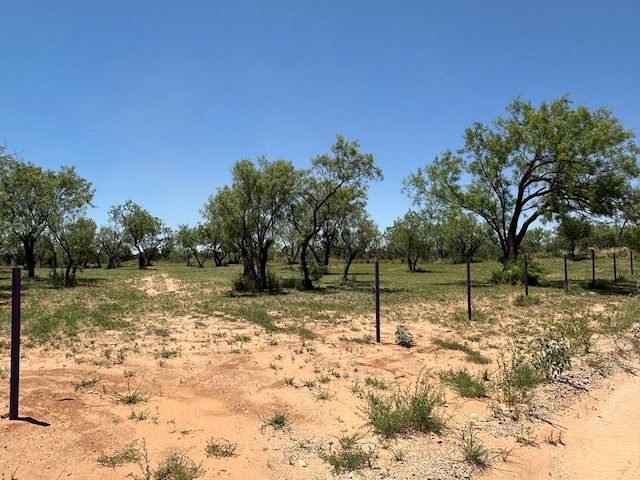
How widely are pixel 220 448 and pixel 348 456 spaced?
1.31m

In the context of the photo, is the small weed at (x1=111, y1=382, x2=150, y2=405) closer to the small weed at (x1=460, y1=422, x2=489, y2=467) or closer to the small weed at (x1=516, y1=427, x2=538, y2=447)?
the small weed at (x1=460, y1=422, x2=489, y2=467)

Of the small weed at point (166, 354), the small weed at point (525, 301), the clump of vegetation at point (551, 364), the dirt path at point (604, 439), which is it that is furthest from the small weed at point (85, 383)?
the small weed at point (525, 301)

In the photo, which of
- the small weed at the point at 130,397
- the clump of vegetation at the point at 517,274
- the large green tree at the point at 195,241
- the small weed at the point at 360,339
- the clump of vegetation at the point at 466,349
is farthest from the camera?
the large green tree at the point at 195,241

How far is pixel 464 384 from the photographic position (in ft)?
20.9

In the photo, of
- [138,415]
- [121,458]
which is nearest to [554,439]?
[121,458]

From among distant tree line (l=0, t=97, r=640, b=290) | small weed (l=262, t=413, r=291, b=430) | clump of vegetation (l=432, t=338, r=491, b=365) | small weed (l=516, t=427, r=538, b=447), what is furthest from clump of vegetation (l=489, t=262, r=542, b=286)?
small weed (l=262, t=413, r=291, b=430)

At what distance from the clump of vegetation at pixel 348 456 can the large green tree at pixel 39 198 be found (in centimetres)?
2847

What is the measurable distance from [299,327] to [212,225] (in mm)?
13395

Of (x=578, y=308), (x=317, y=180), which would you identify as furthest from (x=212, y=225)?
(x=578, y=308)

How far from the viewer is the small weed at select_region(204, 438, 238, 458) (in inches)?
173

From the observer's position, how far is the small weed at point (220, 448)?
173 inches

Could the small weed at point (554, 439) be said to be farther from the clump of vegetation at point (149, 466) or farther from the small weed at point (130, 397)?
the small weed at point (130, 397)

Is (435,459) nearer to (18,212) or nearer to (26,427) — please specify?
(26,427)

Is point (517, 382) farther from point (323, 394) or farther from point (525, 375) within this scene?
point (323, 394)
